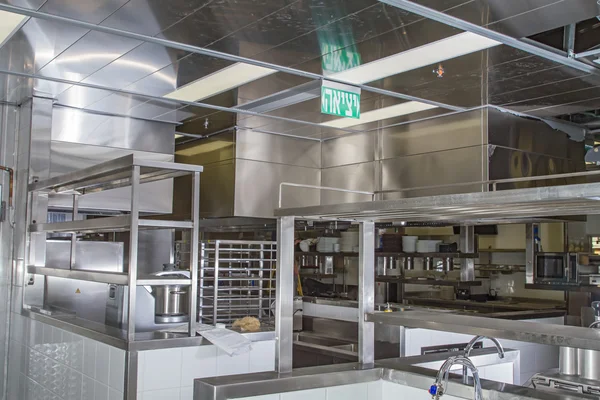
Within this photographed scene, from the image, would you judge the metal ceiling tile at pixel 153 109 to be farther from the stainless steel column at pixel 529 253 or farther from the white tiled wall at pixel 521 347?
the stainless steel column at pixel 529 253

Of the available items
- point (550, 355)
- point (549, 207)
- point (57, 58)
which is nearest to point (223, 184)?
point (57, 58)

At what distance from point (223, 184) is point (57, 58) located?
2647mm

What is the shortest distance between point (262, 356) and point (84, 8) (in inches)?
94.8

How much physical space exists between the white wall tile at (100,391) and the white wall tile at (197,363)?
0.46 metres

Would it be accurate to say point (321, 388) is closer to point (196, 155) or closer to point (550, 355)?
point (550, 355)

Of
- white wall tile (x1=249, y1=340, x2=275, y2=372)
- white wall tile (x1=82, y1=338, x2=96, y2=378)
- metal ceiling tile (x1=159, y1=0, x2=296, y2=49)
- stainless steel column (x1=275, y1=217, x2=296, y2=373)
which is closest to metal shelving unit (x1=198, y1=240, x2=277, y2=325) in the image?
white wall tile (x1=249, y1=340, x2=275, y2=372)

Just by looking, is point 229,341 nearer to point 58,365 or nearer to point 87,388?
point 87,388

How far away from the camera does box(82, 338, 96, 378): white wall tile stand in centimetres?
380

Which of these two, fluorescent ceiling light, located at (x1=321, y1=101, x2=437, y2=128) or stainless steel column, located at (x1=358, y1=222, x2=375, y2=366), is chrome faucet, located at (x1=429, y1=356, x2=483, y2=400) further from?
fluorescent ceiling light, located at (x1=321, y1=101, x2=437, y2=128)

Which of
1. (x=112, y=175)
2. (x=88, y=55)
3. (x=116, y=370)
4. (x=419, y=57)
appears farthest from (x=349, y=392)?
(x=88, y=55)

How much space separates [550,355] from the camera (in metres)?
6.25

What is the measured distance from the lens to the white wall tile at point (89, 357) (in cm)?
380

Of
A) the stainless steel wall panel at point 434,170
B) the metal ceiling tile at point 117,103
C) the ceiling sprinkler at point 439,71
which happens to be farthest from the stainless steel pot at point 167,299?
the stainless steel wall panel at point 434,170

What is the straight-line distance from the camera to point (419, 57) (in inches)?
164
